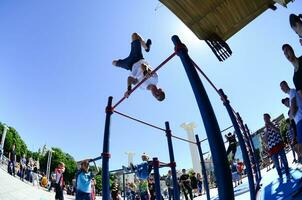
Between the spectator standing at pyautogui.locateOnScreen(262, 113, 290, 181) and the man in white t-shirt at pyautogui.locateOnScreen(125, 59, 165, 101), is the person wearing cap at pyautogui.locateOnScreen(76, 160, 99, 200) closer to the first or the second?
the man in white t-shirt at pyautogui.locateOnScreen(125, 59, 165, 101)

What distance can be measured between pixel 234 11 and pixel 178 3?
163 centimetres

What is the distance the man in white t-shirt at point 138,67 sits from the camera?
14.4 ft

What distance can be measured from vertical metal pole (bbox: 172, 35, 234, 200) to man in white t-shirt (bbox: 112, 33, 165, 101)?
209cm

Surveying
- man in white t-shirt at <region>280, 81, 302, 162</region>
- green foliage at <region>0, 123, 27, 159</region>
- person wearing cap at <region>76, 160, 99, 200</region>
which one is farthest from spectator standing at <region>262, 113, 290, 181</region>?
green foliage at <region>0, 123, 27, 159</region>

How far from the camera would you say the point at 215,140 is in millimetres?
1856

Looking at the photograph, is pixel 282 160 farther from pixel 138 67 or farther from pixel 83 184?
pixel 83 184

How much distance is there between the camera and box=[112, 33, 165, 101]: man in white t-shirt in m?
4.38

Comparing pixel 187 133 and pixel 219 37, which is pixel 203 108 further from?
pixel 187 133

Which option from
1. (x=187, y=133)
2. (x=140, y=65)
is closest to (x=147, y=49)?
(x=140, y=65)

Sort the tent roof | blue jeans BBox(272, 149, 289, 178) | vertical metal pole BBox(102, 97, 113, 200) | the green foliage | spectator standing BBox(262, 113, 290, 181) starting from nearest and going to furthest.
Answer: vertical metal pole BBox(102, 97, 113, 200)
blue jeans BBox(272, 149, 289, 178)
spectator standing BBox(262, 113, 290, 181)
the tent roof
the green foliage

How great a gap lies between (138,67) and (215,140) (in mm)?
2838


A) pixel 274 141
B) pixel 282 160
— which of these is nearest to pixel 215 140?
pixel 282 160

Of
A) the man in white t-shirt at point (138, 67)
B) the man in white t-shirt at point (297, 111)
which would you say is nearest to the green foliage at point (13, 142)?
the man in white t-shirt at point (138, 67)

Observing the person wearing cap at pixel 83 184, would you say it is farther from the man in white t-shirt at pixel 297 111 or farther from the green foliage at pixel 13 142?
the green foliage at pixel 13 142
